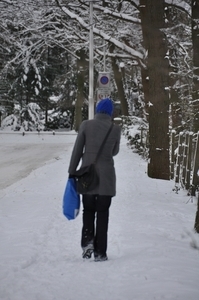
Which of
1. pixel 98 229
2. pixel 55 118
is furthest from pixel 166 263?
pixel 55 118

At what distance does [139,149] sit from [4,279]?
16073 mm

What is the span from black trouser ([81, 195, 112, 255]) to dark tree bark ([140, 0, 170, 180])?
7.23 metres

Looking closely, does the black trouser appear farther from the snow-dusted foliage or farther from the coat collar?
the snow-dusted foliage

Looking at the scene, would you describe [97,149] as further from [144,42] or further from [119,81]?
[119,81]

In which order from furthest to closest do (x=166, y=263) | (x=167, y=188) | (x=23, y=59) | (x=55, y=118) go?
(x=55, y=118)
(x=23, y=59)
(x=167, y=188)
(x=166, y=263)

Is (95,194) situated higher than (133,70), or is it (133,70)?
(133,70)

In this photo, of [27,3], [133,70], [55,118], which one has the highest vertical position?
[27,3]

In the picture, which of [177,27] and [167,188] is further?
[177,27]

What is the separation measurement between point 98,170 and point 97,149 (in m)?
0.24

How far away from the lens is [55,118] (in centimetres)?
5369

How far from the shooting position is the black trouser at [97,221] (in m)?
5.30

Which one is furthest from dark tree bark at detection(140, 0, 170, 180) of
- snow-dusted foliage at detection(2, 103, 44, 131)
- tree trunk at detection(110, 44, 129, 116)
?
snow-dusted foliage at detection(2, 103, 44, 131)

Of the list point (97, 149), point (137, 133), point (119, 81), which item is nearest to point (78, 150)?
point (97, 149)

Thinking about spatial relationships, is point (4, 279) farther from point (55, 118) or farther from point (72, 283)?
point (55, 118)
